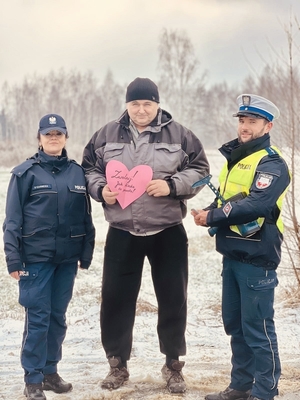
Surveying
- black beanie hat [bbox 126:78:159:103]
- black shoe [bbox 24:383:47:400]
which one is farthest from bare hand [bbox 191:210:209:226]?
black shoe [bbox 24:383:47:400]

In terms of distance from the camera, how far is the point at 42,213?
3.47 metres

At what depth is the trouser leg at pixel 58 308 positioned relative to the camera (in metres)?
3.65

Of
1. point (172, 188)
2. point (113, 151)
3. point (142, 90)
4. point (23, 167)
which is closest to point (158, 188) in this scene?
point (172, 188)

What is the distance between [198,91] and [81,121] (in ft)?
58.3

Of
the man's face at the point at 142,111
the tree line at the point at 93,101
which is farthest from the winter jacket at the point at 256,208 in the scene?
the tree line at the point at 93,101

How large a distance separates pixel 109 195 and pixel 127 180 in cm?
17

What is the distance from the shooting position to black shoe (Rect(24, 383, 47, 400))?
11.3ft

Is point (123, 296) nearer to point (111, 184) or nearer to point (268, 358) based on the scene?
point (111, 184)

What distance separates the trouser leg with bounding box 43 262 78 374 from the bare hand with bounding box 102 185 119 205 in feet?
1.79

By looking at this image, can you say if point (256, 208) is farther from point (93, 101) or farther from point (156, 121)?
point (93, 101)

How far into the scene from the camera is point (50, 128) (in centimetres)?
352

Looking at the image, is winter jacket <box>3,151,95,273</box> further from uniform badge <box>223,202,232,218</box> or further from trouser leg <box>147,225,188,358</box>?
uniform badge <box>223,202,232,218</box>

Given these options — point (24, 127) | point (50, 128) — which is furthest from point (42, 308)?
point (24, 127)

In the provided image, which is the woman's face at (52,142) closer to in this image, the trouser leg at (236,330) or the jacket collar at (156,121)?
the jacket collar at (156,121)
